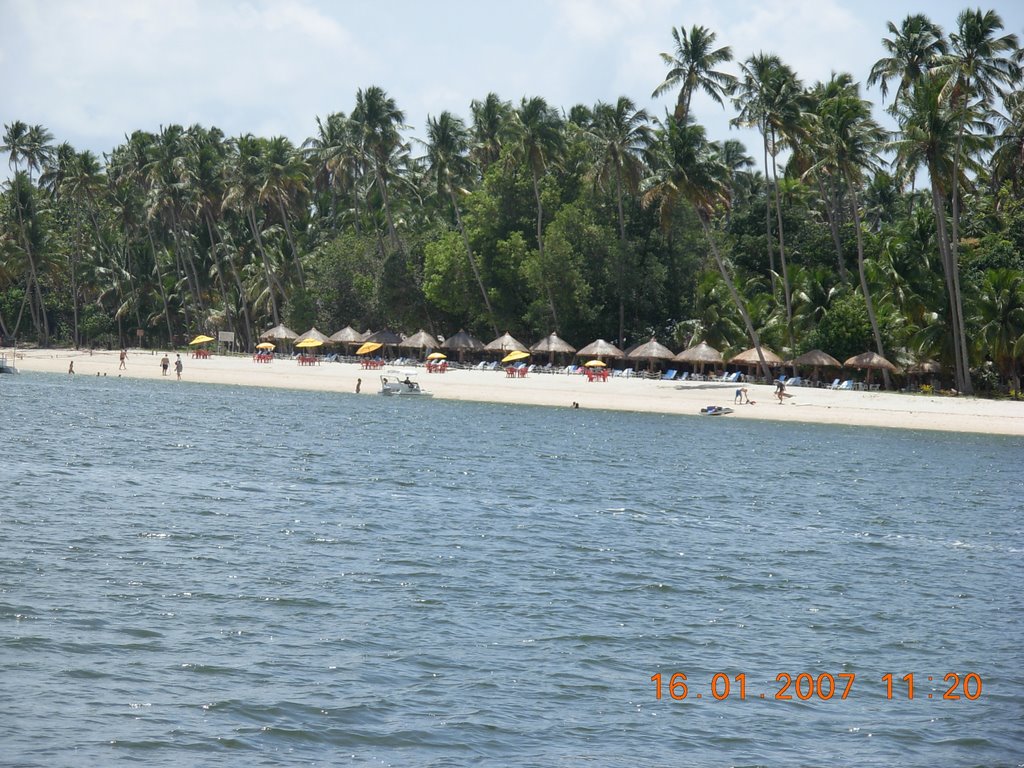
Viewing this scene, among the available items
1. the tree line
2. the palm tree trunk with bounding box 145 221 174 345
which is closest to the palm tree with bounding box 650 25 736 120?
the tree line

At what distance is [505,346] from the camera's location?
68188 millimetres

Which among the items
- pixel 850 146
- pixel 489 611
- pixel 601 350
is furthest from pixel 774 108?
pixel 489 611

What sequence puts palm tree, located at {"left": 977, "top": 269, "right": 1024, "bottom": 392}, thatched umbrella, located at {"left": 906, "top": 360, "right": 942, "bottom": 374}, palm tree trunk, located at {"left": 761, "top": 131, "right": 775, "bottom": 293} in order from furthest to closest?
palm tree trunk, located at {"left": 761, "top": 131, "right": 775, "bottom": 293}, thatched umbrella, located at {"left": 906, "top": 360, "right": 942, "bottom": 374}, palm tree, located at {"left": 977, "top": 269, "right": 1024, "bottom": 392}

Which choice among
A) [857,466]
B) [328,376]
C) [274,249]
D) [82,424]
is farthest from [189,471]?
[274,249]

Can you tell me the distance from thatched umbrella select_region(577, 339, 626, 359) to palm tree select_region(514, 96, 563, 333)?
4434 mm

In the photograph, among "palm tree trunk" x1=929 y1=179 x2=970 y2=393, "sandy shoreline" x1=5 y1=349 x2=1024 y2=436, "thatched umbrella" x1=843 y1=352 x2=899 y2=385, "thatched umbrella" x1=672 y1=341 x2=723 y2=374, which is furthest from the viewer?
"thatched umbrella" x1=672 y1=341 x2=723 y2=374

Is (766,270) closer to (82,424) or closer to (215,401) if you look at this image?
(215,401)

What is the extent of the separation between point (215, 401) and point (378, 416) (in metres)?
9.78

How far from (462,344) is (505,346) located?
3.82 meters

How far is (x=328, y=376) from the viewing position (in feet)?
215

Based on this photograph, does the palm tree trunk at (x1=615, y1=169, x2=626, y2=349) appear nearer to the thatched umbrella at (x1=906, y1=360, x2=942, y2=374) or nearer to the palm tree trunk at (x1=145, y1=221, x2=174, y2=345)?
the thatched umbrella at (x1=906, y1=360, x2=942, y2=374)

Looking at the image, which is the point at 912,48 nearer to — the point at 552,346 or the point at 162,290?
the point at 552,346
